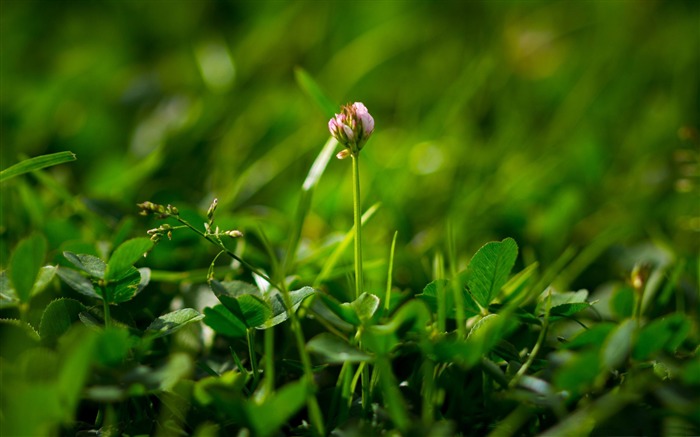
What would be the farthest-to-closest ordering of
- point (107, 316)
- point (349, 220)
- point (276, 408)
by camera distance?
point (349, 220), point (107, 316), point (276, 408)

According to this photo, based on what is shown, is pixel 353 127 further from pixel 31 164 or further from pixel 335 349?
pixel 31 164

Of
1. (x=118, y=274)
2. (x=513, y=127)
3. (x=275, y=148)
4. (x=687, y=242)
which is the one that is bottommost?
(x=687, y=242)

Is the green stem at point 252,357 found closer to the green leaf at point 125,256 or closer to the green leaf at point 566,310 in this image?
the green leaf at point 125,256

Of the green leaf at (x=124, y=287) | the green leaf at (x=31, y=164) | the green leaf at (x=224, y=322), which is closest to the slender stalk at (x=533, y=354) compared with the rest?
the green leaf at (x=224, y=322)

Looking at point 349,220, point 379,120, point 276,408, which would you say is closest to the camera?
point 276,408

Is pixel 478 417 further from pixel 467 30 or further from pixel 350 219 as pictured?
pixel 467 30

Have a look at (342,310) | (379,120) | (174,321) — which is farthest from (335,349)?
(379,120)

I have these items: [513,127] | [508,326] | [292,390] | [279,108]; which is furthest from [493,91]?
[292,390]

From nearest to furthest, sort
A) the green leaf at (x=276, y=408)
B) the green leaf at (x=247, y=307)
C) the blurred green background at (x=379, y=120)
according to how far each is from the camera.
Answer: the green leaf at (x=276, y=408)
the green leaf at (x=247, y=307)
the blurred green background at (x=379, y=120)
